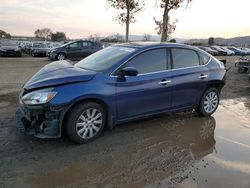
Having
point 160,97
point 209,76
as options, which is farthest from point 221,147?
point 209,76

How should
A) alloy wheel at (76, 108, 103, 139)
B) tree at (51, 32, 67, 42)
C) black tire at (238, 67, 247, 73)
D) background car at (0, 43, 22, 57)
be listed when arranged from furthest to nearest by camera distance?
tree at (51, 32, 67, 42) < background car at (0, 43, 22, 57) < black tire at (238, 67, 247, 73) < alloy wheel at (76, 108, 103, 139)

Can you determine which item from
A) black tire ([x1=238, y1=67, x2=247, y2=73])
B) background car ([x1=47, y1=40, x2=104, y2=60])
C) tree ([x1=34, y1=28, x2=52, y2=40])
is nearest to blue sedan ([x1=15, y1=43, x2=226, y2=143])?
black tire ([x1=238, y1=67, x2=247, y2=73])

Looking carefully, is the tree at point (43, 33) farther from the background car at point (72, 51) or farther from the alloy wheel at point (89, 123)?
the alloy wheel at point (89, 123)

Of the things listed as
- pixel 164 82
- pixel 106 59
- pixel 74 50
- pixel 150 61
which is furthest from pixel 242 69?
pixel 106 59

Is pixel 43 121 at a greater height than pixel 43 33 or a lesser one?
lesser

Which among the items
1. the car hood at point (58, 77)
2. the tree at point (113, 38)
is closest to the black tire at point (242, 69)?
the car hood at point (58, 77)

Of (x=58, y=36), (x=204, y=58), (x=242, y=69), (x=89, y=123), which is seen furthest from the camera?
(x=58, y=36)

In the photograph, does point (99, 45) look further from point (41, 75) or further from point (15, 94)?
point (41, 75)

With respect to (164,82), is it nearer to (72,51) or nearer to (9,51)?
(72,51)

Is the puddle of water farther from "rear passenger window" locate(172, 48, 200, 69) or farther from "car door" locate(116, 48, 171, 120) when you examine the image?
"rear passenger window" locate(172, 48, 200, 69)

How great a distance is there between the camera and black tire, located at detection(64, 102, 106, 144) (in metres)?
4.99

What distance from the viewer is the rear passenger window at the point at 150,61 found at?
19.0ft

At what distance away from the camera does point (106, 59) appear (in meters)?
5.95

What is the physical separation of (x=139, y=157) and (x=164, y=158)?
0.38m
